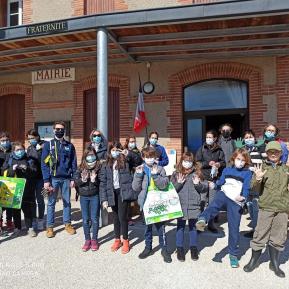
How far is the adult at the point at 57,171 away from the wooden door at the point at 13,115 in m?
5.90

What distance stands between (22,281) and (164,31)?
17.1 feet

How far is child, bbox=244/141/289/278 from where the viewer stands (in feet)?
13.1

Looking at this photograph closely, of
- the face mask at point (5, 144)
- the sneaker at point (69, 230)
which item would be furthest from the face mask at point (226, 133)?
the face mask at point (5, 144)

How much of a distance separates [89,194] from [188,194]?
143cm

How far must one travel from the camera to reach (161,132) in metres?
9.31

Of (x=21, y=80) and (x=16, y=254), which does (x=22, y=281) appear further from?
(x=21, y=80)

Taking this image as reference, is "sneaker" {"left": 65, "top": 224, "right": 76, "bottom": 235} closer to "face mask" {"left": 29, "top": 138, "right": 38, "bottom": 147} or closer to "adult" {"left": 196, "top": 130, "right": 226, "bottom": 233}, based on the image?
"face mask" {"left": 29, "top": 138, "right": 38, "bottom": 147}

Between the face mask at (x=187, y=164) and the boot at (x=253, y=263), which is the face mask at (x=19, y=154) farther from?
the boot at (x=253, y=263)

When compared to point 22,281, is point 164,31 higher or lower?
higher

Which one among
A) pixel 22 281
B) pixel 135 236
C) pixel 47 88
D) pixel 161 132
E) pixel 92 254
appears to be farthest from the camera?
pixel 47 88

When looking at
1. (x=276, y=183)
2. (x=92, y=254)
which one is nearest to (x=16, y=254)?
(x=92, y=254)

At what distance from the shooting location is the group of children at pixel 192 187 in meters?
4.03

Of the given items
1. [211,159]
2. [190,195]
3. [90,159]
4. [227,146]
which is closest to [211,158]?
[211,159]

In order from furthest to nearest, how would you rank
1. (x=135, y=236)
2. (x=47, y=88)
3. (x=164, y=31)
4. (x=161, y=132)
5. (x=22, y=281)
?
(x=47, y=88)
(x=161, y=132)
(x=164, y=31)
(x=135, y=236)
(x=22, y=281)
